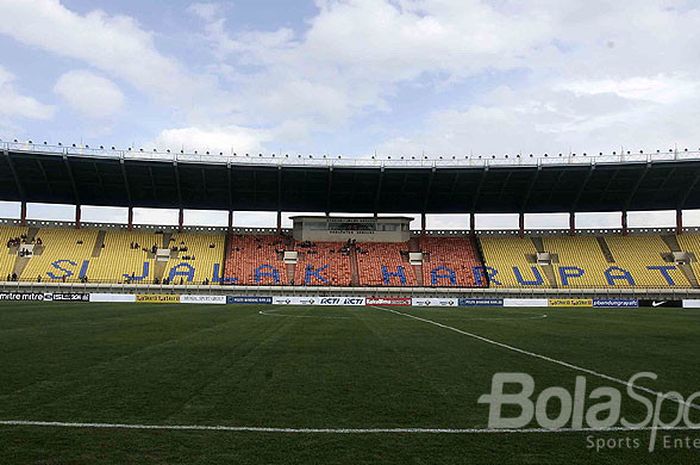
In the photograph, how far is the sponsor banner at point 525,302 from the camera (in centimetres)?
4625

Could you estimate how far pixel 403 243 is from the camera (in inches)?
2525

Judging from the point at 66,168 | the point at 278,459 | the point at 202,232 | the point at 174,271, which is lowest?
the point at 278,459

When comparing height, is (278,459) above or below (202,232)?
below

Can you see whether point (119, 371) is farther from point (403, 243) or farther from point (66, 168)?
point (403, 243)

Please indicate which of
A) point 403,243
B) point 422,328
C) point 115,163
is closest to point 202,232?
point 115,163

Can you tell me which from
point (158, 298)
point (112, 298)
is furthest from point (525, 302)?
point (112, 298)

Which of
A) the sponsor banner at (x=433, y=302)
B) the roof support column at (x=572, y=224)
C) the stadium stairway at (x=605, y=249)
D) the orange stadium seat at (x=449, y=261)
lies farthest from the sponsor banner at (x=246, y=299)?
the stadium stairway at (x=605, y=249)

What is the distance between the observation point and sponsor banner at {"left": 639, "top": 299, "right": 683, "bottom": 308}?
4554 cm

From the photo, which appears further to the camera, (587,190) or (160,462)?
(587,190)

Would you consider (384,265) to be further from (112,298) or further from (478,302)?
(112,298)

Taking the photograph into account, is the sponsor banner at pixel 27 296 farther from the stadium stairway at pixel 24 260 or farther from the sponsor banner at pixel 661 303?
the sponsor banner at pixel 661 303

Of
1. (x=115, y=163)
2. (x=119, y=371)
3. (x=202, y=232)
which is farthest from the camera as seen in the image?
(x=202, y=232)

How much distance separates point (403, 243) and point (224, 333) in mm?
46184

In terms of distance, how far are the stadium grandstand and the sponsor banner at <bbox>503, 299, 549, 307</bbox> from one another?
818 cm
